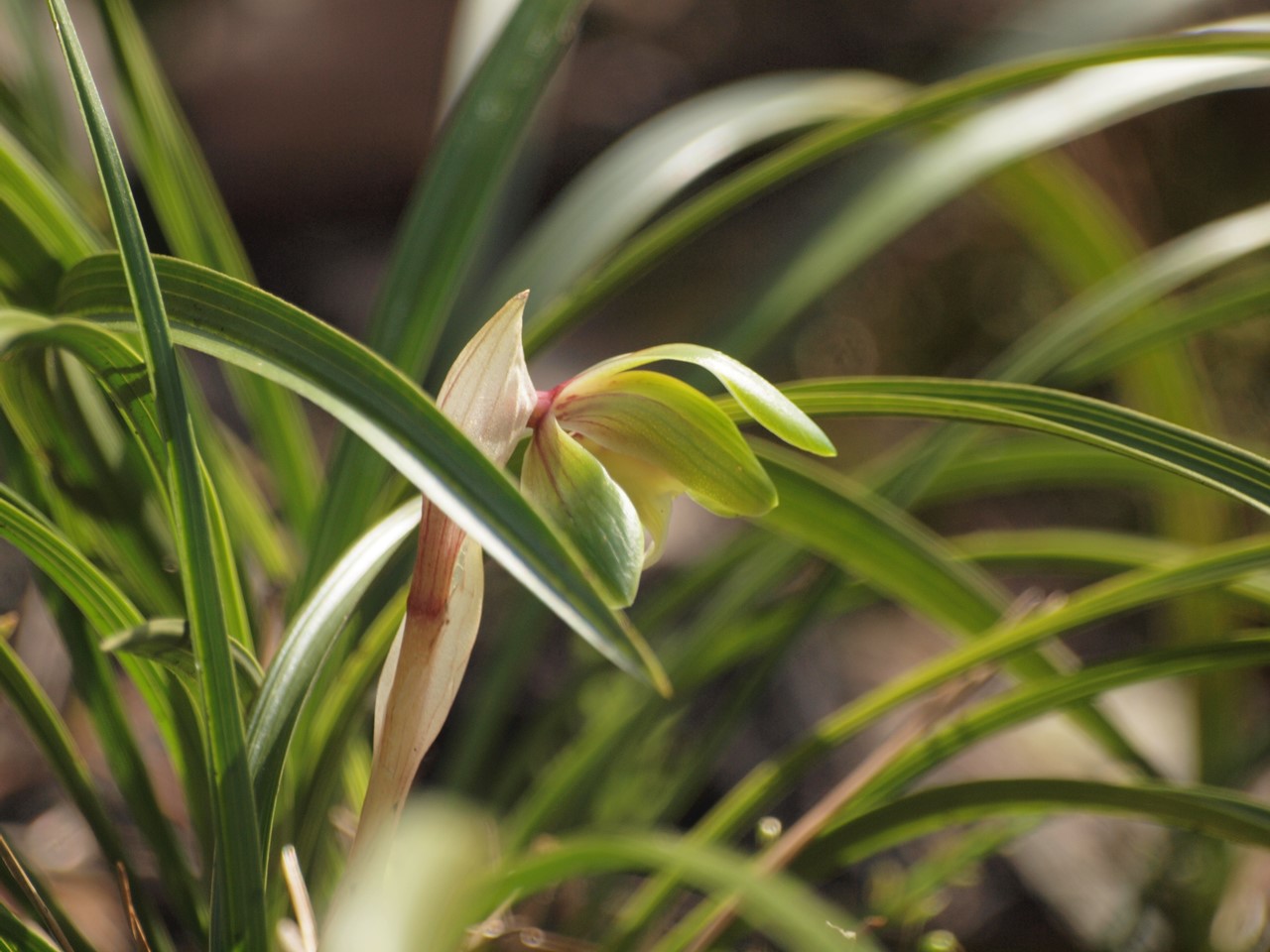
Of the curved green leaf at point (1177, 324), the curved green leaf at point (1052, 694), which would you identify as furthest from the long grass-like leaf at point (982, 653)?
the curved green leaf at point (1177, 324)

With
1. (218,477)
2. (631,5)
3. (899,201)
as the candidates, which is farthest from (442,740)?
(631,5)

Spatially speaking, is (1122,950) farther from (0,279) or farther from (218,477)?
(0,279)

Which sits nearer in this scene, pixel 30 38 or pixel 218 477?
pixel 218 477

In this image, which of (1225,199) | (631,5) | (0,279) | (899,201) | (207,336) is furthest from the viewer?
(631,5)

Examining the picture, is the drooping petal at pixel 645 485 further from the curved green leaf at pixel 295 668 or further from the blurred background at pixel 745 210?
the blurred background at pixel 745 210

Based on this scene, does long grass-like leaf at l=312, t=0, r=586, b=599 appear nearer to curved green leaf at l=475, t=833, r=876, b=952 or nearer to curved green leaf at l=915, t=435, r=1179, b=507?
curved green leaf at l=475, t=833, r=876, b=952

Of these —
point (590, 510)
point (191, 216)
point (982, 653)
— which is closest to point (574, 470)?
point (590, 510)
